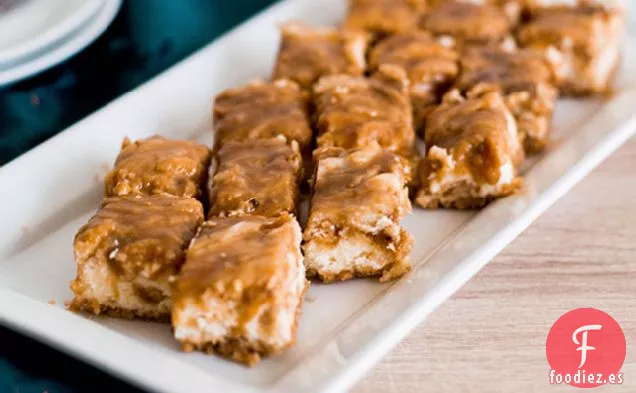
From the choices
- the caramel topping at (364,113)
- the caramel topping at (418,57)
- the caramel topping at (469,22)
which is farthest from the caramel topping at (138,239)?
the caramel topping at (469,22)

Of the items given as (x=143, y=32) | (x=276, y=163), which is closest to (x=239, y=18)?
(x=143, y=32)

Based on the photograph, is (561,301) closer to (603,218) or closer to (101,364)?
(603,218)

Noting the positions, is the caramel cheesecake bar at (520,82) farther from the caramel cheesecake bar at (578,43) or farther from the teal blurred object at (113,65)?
the teal blurred object at (113,65)

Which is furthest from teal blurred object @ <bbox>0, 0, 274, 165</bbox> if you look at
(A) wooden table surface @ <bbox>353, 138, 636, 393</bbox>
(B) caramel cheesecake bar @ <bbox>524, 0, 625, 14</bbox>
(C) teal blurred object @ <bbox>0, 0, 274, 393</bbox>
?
(A) wooden table surface @ <bbox>353, 138, 636, 393</bbox>

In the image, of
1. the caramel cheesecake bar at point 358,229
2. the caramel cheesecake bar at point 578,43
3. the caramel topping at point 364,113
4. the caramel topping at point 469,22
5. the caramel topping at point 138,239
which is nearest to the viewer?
the caramel topping at point 138,239

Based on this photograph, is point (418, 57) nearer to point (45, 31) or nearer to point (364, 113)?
point (364, 113)

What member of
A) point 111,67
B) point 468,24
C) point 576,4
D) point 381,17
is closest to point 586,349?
point 468,24
